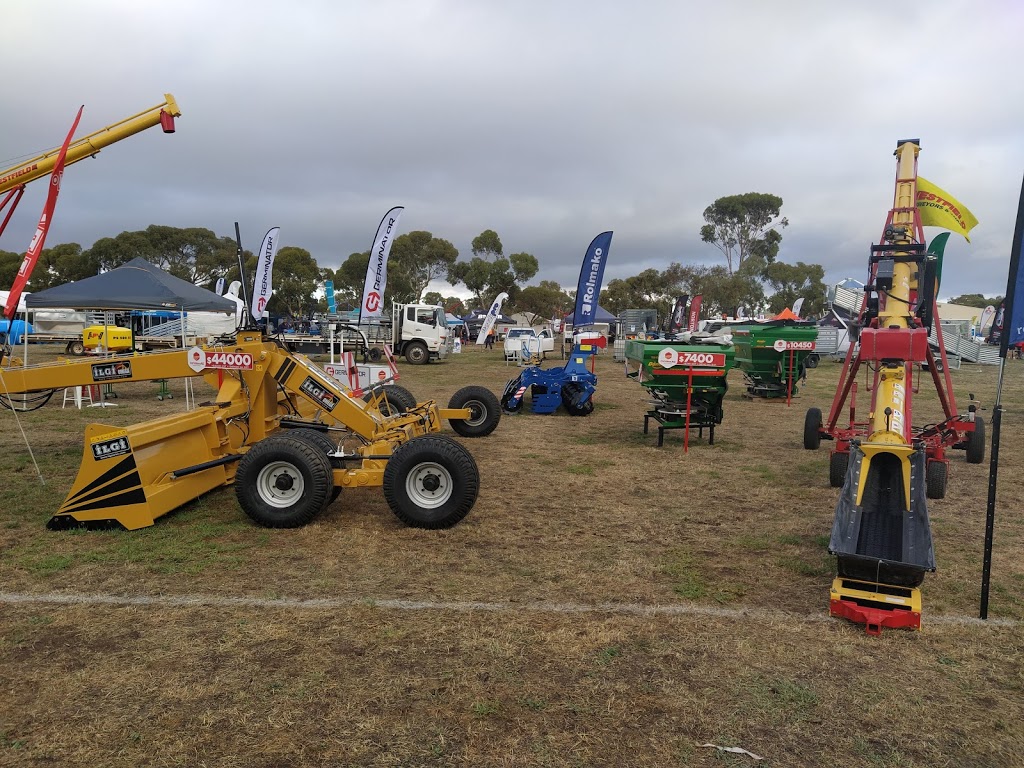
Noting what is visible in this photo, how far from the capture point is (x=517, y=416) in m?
13.7

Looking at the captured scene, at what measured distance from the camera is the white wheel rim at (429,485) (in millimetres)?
6000

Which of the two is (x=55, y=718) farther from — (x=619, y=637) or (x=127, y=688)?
(x=619, y=637)

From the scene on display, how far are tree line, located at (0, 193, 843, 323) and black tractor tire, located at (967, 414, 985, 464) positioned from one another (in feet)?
177

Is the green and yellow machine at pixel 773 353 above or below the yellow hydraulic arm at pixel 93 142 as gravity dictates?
below

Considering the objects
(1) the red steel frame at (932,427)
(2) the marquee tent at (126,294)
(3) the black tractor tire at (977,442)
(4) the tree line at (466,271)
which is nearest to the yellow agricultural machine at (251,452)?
(1) the red steel frame at (932,427)

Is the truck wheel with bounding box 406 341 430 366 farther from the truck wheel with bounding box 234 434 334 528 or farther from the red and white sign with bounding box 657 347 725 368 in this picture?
the truck wheel with bounding box 234 434 334 528

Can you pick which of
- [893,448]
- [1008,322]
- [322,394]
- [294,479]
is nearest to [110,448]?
[294,479]

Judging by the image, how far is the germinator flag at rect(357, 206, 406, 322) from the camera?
17.3 meters

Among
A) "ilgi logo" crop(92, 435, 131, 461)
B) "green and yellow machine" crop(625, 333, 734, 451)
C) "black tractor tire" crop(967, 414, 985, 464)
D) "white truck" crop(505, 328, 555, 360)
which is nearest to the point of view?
"ilgi logo" crop(92, 435, 131, 461)

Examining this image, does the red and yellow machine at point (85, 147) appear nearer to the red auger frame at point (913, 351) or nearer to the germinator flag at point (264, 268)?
the red auger frame at point (913, 351)

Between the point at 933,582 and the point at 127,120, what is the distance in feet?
31.6

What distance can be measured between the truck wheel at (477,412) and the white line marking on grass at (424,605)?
6434 mm

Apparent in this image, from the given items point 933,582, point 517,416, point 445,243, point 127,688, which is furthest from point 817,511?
point 445,243

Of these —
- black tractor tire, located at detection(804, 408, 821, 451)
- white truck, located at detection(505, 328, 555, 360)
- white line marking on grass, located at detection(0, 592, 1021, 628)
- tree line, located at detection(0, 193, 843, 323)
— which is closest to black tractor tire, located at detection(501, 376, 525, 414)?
black tractor tire, located at detection(804, 408, 821, 451)
